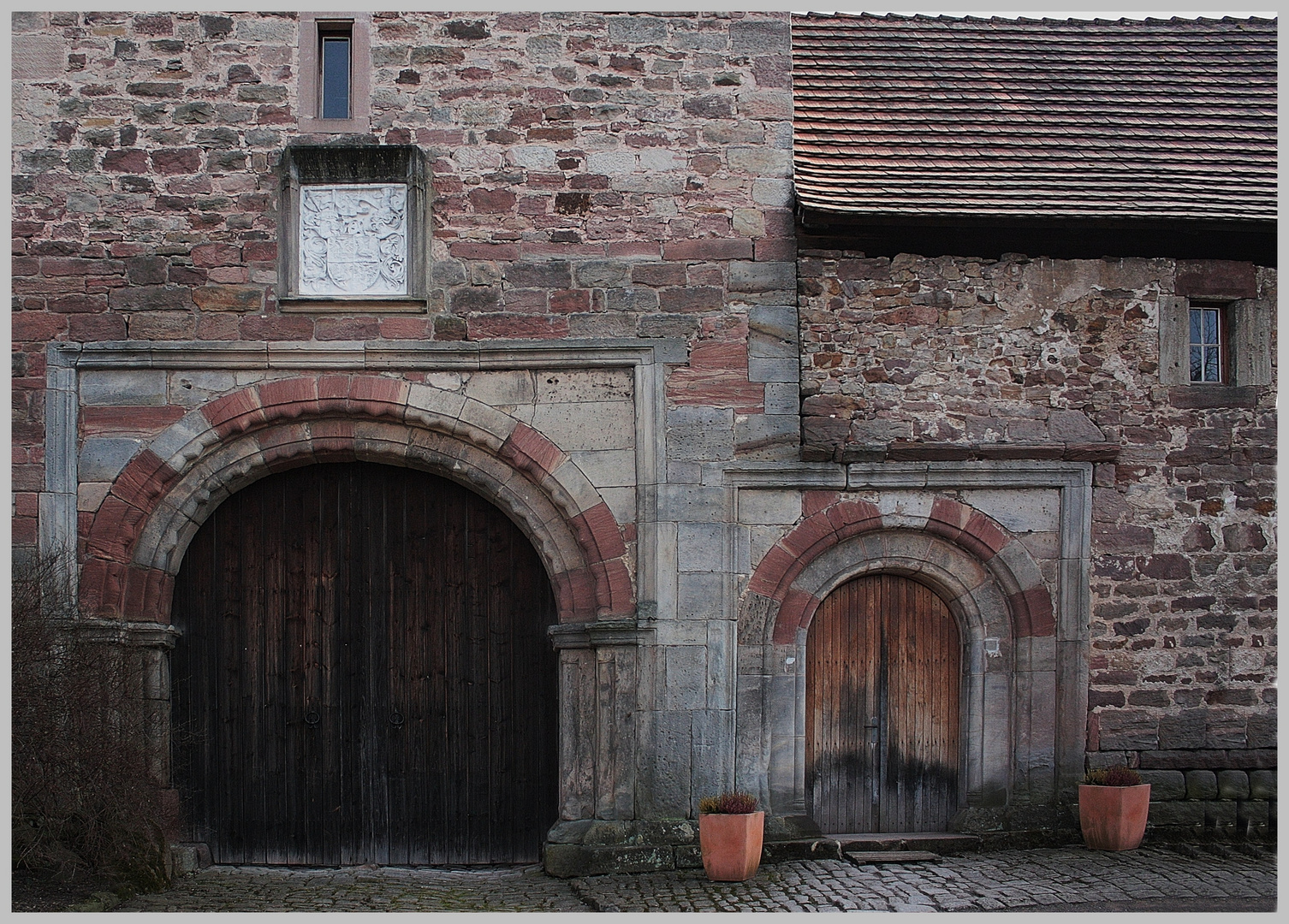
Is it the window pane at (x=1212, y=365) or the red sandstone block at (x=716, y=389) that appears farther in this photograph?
the window pane at (x=1212, y=365)

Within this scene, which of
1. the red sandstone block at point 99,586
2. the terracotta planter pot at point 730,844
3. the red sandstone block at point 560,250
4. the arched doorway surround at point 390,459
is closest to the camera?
the terracotta planter pot at point 730,844

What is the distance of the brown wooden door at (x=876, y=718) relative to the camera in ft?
24.6

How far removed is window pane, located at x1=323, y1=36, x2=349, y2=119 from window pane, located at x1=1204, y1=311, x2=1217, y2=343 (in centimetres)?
561

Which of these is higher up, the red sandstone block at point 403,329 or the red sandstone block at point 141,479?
the red sandstone block at point 403,329

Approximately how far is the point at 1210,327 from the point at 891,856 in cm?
394

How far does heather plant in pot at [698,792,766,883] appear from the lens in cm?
665

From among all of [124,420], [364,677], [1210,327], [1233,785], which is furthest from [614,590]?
[1210,327]

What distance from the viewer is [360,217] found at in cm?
727

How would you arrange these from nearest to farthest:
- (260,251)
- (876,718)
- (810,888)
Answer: (810,888), (260,251), (876,718)

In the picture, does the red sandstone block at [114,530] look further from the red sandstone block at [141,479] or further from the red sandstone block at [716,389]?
the red sandstone block at [716,389]

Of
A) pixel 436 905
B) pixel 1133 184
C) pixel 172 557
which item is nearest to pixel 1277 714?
pixel 1133 184

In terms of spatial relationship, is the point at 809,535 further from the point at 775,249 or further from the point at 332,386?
the point at 332,386

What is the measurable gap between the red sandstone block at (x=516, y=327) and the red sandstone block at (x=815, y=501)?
1.78 meters

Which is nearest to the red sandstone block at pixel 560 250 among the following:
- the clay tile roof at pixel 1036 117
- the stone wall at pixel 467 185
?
the stone wall at pixel 467 185
